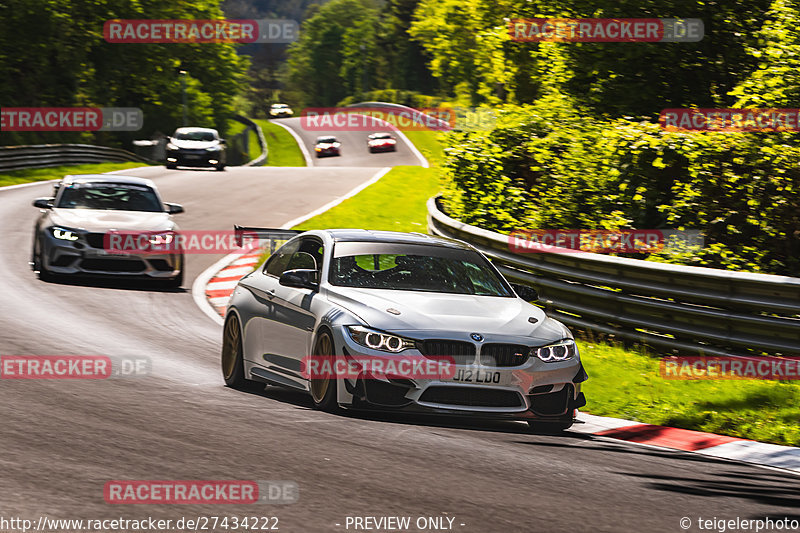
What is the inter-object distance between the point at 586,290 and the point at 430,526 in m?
7.34

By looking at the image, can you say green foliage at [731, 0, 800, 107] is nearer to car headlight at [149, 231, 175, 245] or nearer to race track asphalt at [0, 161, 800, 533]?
race track asphalt at [0, 161, 800, 533]

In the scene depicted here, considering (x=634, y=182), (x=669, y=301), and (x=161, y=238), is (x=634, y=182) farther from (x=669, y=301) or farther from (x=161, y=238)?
(x=161, y=238)

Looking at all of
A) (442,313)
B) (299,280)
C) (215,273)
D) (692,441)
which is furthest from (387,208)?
(692,441)

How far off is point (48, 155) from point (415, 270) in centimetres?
3587

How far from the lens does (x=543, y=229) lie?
51.0ft

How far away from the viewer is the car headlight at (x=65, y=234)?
1550cm

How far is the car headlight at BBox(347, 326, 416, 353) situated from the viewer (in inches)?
313

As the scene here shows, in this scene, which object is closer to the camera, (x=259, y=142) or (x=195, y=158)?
(x=195, y=158)

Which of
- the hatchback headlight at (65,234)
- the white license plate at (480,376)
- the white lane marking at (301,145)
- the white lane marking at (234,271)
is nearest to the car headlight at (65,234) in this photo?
the hatchback headlight at (65,234)

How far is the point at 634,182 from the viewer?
14.7 meters

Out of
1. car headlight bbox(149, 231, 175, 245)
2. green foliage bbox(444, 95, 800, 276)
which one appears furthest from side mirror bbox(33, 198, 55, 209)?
green foliage bbox(444, 95, 800, 276)

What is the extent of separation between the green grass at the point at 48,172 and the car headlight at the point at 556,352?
29442mm

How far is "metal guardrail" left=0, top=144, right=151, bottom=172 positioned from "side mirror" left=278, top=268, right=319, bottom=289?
1247 inches

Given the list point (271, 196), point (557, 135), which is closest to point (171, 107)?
point (271, 196)
